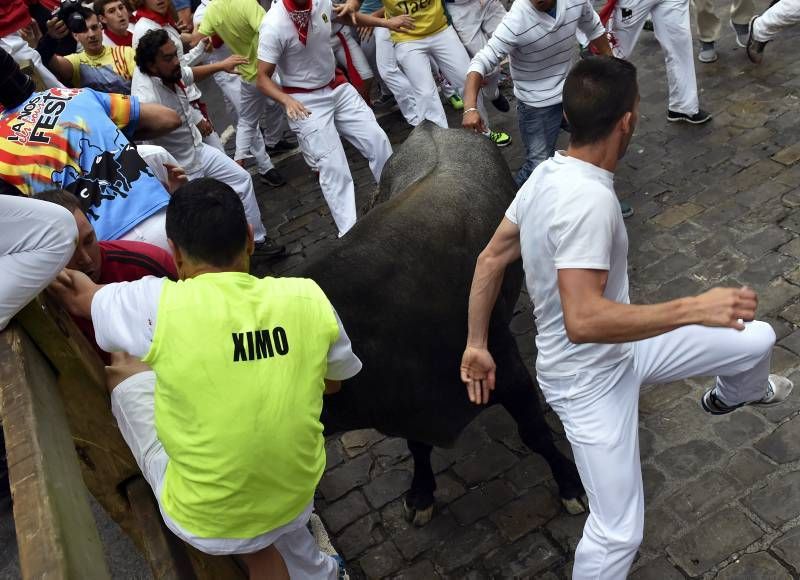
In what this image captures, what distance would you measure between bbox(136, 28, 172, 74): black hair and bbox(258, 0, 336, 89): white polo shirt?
842 mm

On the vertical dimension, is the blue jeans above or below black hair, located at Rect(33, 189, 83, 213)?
below

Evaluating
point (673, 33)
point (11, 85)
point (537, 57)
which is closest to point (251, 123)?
point (537, 57)

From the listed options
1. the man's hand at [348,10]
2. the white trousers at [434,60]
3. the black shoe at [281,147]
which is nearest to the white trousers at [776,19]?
the white trousers at [434,60]

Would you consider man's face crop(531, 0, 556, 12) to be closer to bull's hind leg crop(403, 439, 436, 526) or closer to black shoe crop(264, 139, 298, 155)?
bull's hind leg crop(403, 439, 436, 526)

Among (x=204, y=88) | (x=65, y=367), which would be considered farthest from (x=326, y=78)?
(x=204, y=88)

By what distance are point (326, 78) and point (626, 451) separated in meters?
4.89

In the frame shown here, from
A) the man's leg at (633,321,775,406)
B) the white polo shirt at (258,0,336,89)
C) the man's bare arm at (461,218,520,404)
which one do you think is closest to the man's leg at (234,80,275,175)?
the white polo shirt at (258,0,336,89)

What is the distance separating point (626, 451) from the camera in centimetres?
339

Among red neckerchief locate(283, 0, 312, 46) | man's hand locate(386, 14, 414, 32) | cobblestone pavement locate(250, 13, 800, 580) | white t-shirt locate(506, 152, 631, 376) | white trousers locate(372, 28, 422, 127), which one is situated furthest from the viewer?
white trousers locate(372, 28, 422, 127)

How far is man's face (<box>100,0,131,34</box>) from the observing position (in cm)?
805

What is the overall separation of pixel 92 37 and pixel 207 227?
18.3 ft

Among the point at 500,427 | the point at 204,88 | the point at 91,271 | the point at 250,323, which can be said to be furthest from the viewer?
the point at 204,88

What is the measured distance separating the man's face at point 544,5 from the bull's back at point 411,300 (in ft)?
5.85

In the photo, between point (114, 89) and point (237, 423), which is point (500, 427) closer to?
point (237, 423)
